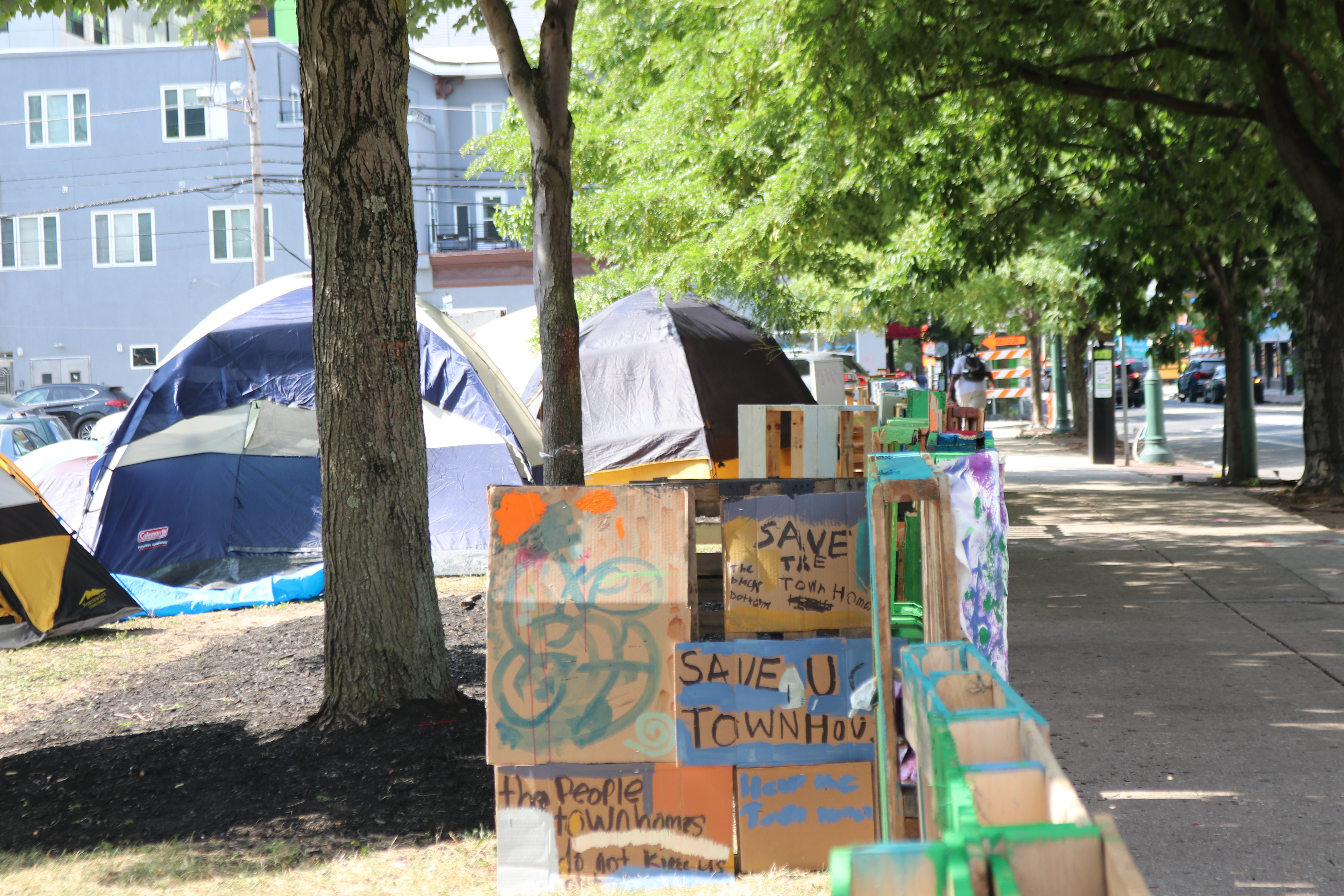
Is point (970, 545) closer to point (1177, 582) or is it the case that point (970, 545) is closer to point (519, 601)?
point (519, 601)

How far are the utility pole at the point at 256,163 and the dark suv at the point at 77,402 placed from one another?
798 centimetres

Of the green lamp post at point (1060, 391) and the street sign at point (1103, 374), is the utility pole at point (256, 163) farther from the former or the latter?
the green lamp post at point (1060, 391)

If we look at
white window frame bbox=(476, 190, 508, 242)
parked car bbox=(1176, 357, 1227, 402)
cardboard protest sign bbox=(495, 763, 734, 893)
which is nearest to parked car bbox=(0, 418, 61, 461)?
cardboard protest sign bbox=(495, 763, 734, 893)

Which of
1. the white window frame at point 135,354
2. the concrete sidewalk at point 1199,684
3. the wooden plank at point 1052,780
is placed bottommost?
the concrete sidewalk at point 1199,684

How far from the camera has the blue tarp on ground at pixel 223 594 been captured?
350 inches

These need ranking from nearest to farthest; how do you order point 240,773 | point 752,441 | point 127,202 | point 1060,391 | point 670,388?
1. point 240,773
2. point 752,441
3. point 670,388
4. point 1060,391
5. point 127,202

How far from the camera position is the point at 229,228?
33.4 metres

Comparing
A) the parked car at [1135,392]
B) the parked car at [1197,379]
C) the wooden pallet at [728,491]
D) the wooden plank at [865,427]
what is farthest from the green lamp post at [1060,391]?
the wooden pallet at [728,491]

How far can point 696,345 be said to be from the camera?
38.8 ft

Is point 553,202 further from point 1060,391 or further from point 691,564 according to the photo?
point 1060,391

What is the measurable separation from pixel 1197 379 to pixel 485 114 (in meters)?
29.5

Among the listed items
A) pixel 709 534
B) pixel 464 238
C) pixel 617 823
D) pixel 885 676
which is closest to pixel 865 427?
pixel 709 534

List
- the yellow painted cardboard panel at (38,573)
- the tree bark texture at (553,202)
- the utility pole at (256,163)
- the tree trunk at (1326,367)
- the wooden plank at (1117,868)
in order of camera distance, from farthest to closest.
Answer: the utility pole at (256,163) → the tree trunk at (1326,367) → the yellow painted cardboard panel at (38,573) → the tree bark texture at (553,202) → the wooden plank at (1117,868)

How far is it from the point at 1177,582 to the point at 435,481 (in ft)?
20.2
